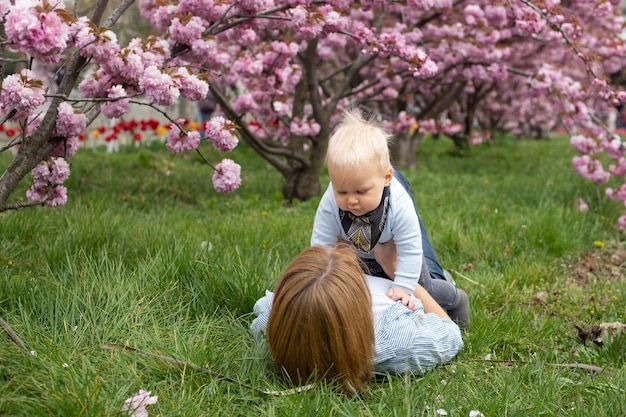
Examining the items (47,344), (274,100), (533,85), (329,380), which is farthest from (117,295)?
(533,85)

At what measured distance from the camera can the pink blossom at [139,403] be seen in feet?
6.72

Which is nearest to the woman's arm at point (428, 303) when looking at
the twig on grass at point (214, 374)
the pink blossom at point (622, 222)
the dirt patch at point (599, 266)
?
the twig on grass at point (214, 374)

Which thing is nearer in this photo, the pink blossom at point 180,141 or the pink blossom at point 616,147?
the pink blossom at point 180,141

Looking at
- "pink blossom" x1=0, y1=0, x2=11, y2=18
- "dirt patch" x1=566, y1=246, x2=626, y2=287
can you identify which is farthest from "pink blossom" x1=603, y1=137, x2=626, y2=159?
"pink blossom" x1=0, y1=0, x2=11, y2=18

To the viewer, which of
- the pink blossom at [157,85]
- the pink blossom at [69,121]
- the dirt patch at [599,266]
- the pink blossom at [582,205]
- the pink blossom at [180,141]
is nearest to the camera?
the pink blossom at [157,85]

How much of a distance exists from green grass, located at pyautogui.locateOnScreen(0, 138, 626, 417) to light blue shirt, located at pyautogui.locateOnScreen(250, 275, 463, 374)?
7 centimetres

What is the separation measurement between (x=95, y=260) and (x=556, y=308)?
235cm

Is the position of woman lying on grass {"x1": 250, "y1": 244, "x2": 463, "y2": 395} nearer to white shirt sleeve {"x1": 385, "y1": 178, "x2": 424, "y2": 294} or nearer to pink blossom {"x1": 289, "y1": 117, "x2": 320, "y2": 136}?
white shirt sleeve {"x1": 385, "y1": 178, "x2": 424, "y2": 294}

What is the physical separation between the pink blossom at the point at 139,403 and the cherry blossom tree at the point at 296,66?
1.25 m

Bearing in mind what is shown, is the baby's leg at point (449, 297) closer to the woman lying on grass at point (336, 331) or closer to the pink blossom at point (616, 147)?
the woman lying on grass at point (336, 331)

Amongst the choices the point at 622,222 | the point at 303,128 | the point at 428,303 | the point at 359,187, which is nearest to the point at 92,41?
the point at 359,187

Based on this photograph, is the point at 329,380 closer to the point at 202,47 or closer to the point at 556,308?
the point at 556,308

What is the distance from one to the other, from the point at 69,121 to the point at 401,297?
166cm

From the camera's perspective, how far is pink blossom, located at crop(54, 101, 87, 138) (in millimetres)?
3006
